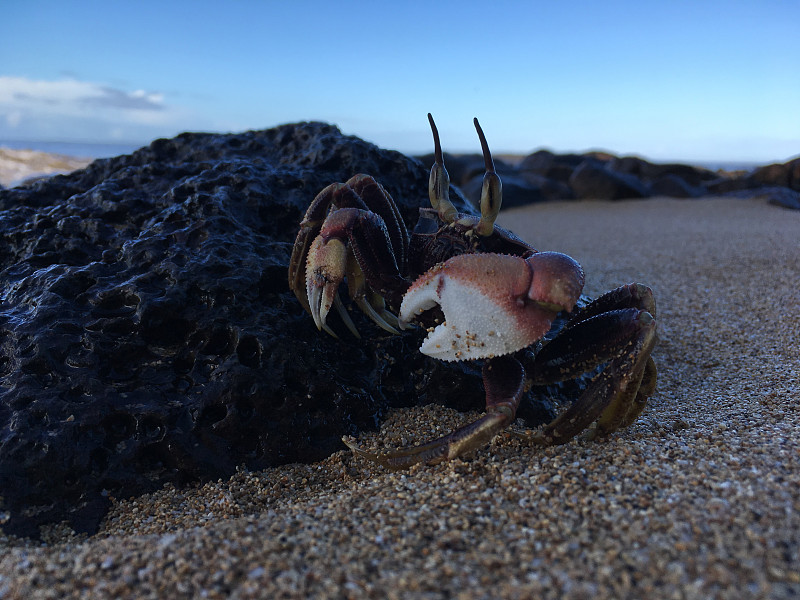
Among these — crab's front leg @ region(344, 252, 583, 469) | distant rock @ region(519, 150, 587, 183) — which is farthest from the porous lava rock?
distant rock @ region(519, 150, 587, 183)

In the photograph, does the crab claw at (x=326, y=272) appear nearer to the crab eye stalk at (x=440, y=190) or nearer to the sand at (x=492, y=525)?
the crab eye stalk at (x=440, y=190)

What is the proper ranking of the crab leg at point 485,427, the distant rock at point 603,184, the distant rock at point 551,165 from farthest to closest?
the distant rock at point 551,165 → the distant rock at point 603,184 → the crab leg at point 485,427

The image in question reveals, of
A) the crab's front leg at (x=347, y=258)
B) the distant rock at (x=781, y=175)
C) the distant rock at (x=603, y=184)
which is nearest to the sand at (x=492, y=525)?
the crab's front leg at (x=347, y=258)

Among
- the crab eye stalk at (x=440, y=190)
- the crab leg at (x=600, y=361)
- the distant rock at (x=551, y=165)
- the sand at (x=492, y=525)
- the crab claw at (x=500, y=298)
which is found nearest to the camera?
the sand at (x=492, y=525)

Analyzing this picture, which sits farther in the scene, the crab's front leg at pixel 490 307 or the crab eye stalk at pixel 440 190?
the crab eye stalk at pixel 440 190

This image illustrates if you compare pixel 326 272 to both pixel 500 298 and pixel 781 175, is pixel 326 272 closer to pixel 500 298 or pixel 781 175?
pixel 500 298
